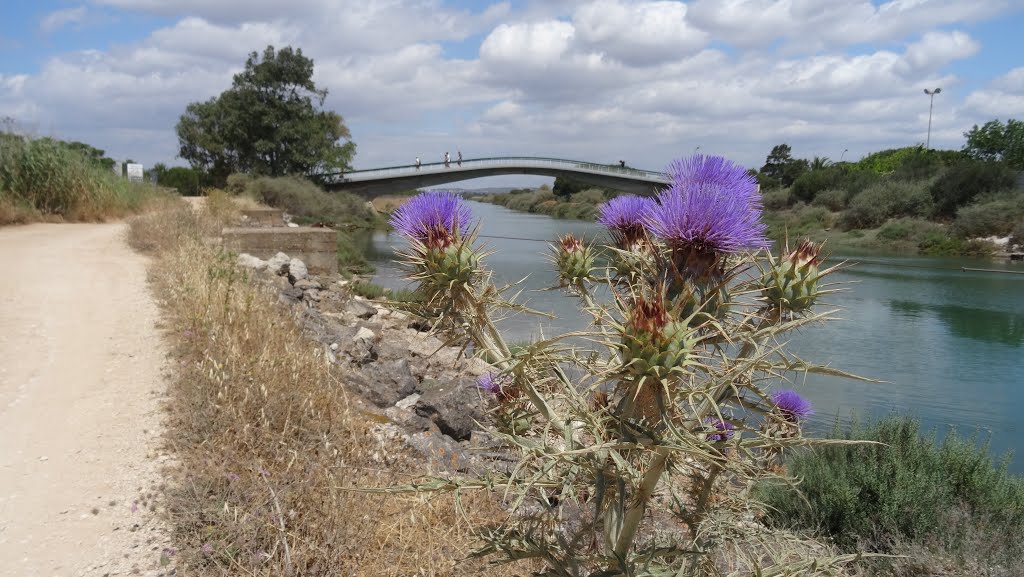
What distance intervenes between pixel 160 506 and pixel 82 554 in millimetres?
366

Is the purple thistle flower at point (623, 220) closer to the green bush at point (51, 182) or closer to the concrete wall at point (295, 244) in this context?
the concrete wall at point (295, 244)

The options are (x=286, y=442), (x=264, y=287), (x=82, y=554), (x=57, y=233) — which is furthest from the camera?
(x=57, y=233)

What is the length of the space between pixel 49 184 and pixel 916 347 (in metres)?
16.1

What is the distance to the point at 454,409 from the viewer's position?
5.43 m

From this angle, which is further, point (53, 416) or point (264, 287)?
point (264, 287)

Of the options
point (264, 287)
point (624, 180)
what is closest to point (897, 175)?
point (624, 180)

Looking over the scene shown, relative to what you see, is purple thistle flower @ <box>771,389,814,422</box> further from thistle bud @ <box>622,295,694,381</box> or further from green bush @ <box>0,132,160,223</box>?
green bush @ <box>0,132,160,223</box>

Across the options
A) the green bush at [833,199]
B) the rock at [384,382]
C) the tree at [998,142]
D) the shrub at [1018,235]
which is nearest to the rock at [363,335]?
the rock at [384,382]

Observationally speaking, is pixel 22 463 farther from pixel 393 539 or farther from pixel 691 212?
pixel 691 212

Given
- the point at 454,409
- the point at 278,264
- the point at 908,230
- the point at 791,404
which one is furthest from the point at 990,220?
the point at 791,404

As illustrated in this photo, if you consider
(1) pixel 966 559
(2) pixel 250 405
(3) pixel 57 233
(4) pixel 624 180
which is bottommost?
(1) pixel 966 559

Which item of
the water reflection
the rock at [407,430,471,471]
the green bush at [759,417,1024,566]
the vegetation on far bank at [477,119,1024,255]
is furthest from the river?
the vegetation on far bank at [477,119,1024,255]

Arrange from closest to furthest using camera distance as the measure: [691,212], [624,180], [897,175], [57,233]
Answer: [691,212] < [57,233] < [624,180] < [897,175]

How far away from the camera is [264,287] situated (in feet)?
25.4
